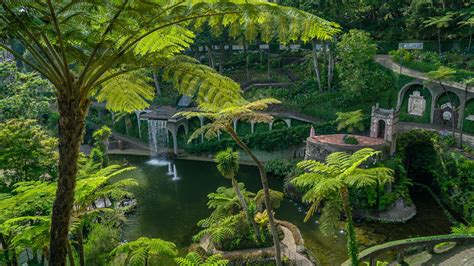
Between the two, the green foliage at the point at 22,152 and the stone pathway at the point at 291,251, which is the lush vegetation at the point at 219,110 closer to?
the green foliage at the point at 22,152

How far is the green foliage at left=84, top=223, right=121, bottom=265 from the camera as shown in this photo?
1191 centimetres

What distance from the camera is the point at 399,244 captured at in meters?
11.0

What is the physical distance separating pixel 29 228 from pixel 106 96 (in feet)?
8.99

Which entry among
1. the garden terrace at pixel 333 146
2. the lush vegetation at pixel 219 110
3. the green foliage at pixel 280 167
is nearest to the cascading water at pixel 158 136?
the lush vegetation at pixel 219 110

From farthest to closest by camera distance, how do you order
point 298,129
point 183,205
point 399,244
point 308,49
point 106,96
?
point 308,49, point 298,129, point 183,205, point 399,244, point 106,96

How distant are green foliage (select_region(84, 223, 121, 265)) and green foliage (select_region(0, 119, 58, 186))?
2651 mm

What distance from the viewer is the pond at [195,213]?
16.3m

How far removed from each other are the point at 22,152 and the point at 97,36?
797cm

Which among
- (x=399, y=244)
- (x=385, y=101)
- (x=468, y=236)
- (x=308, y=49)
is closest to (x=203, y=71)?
(x=399, y=244)

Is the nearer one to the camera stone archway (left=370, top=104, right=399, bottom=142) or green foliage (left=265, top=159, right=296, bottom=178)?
stone archway (left=370, top=104, right=399, bottom=142)

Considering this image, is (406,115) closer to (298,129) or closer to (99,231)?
(298,129)

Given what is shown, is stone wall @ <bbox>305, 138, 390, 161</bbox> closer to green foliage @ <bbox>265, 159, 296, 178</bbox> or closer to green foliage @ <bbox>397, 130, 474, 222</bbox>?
green foliage @ <bbox>397, 130, 474, 222</bbox>

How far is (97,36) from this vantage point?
570 cm

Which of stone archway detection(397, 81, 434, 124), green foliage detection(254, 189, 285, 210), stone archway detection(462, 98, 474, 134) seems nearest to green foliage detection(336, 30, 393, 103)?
stone archway detection(397, 81, 434, 124)
